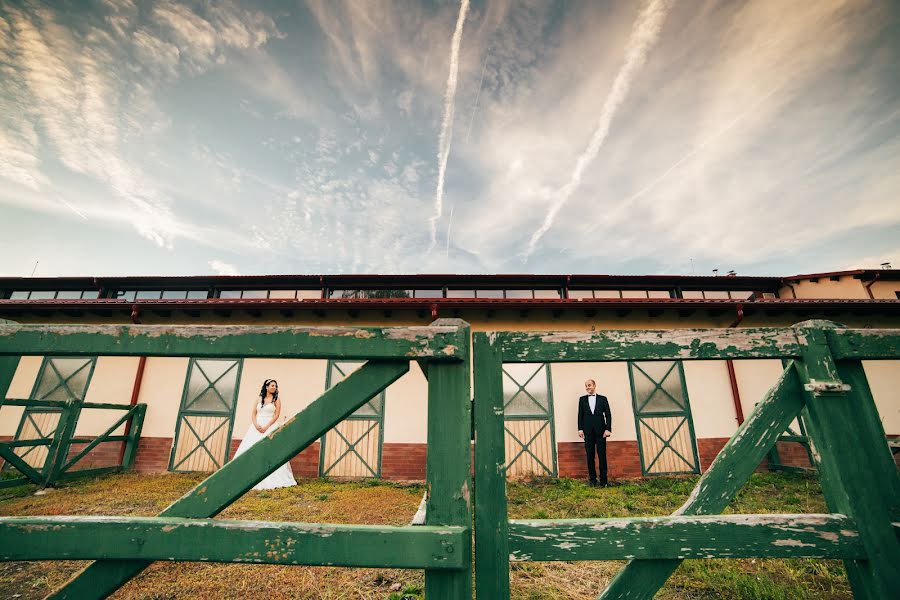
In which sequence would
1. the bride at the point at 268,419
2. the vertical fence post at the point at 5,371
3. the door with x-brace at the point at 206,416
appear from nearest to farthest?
1. the vertical fence post at the point at 5,371
2. the bride at the point at 268,419
3. the door with x-brace at the point at 206,416

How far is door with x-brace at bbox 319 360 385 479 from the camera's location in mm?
7680

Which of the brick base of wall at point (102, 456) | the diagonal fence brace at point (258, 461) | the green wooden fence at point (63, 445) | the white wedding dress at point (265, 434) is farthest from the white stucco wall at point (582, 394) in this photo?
the brick base of wall at point (102, 456)

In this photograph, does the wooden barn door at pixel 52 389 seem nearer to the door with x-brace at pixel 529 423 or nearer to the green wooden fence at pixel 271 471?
the door with x-brace at pixel 529 423

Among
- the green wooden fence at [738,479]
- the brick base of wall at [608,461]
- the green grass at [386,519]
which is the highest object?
the green wooden fence at [738,479]

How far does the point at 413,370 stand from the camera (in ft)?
26.8

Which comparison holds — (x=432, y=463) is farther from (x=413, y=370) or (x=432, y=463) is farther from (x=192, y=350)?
(x=413, y=370)

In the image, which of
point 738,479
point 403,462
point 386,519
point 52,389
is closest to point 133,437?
point 52,389

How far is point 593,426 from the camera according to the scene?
7090 millimetres

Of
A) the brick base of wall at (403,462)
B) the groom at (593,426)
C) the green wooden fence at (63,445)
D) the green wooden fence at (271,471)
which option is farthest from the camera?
the brick base of wall at (403,462)

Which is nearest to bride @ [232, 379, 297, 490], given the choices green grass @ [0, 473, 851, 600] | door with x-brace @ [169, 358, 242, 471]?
green grass @ [0, 473, 851, 600]

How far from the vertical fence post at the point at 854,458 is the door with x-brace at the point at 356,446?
23.7 ft

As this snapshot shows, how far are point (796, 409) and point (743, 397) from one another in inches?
341

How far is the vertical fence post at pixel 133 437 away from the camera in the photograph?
7738 mm

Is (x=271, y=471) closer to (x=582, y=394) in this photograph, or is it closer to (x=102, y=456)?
(x=582, y=394)
